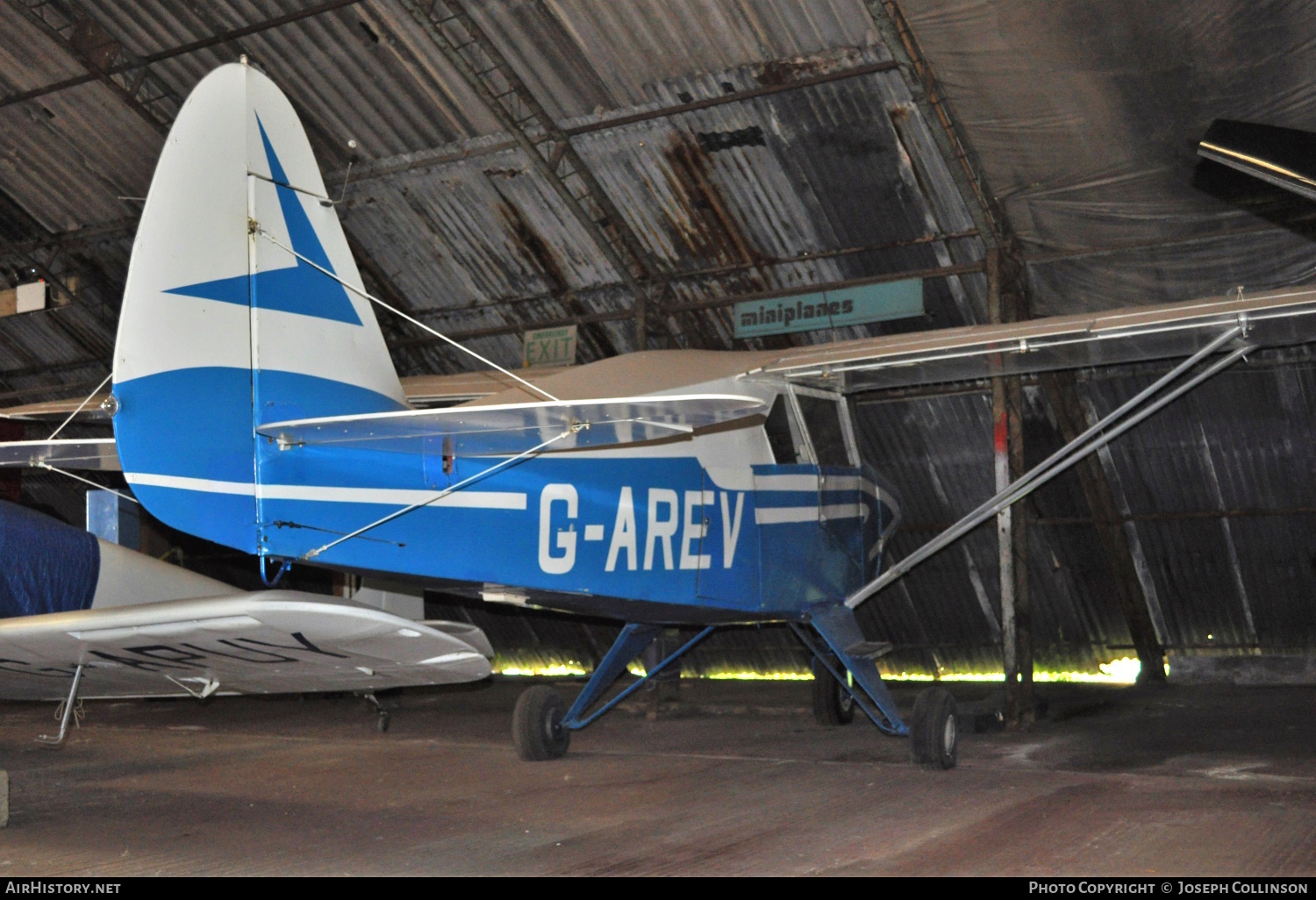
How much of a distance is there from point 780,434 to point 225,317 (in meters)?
4.34

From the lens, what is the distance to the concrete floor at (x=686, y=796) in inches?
225

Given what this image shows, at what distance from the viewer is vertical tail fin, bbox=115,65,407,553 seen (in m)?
5.11

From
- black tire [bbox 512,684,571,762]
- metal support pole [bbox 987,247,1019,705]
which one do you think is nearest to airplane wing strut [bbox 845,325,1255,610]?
metal support pole [bbox 987,247,1019,705]

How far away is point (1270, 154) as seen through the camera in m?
5.46

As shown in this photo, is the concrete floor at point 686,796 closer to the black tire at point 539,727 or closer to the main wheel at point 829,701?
the black tire at point 539,727

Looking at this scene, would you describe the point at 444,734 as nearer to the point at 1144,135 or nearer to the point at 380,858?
the point at 380,858

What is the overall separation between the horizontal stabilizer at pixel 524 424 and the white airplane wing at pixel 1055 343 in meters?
3.44

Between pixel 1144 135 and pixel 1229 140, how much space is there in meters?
4.35

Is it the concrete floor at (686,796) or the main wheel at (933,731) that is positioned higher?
the main wheel at (933,731)

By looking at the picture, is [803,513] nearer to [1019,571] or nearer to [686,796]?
[686,796]

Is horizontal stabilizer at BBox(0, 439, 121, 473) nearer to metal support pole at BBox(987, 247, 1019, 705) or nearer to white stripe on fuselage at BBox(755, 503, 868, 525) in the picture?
white stripe on fuselage at BBox(755, 503, 868, 525)

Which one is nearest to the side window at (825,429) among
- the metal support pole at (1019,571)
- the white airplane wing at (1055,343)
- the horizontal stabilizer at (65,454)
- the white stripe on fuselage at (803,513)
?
the white airplane wing at (1055,343)

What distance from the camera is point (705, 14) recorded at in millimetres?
10562

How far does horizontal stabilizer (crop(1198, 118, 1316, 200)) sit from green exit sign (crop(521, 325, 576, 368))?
28.5 feet
